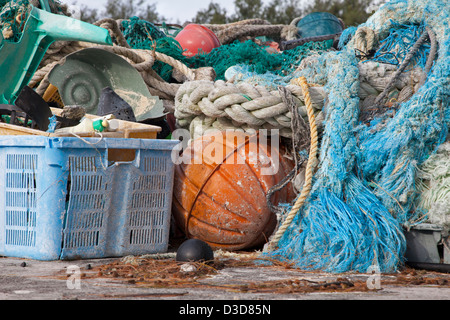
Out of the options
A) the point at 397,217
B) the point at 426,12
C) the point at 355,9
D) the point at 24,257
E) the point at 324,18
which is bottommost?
the point at 24,257

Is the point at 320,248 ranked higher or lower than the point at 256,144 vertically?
lower

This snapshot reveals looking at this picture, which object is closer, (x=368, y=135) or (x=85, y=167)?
(x=85, y=167)

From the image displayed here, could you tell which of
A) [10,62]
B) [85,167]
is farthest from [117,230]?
[10,62]

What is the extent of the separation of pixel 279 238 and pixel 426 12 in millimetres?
2297

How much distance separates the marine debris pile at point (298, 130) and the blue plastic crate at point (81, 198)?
0.34ft

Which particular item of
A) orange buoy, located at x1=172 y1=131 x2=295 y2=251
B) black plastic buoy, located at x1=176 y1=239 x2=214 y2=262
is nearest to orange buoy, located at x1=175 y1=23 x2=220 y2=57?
orange buoy, located at x1=172 y1=131 x2=295 y2=251

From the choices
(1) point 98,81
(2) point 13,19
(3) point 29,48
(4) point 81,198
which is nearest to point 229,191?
(4) point 81,198

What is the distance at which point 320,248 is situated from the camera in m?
3.77

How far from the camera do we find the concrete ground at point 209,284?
284 cm

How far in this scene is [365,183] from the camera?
404 centimetres

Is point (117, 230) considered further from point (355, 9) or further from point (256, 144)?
point (355, 9)

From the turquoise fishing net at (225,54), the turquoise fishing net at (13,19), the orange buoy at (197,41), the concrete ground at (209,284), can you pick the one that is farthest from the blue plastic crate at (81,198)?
the orange buoy at (197,41)

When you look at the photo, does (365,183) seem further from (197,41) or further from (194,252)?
(197,41)

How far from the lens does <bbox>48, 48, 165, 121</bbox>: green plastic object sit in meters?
5.38
